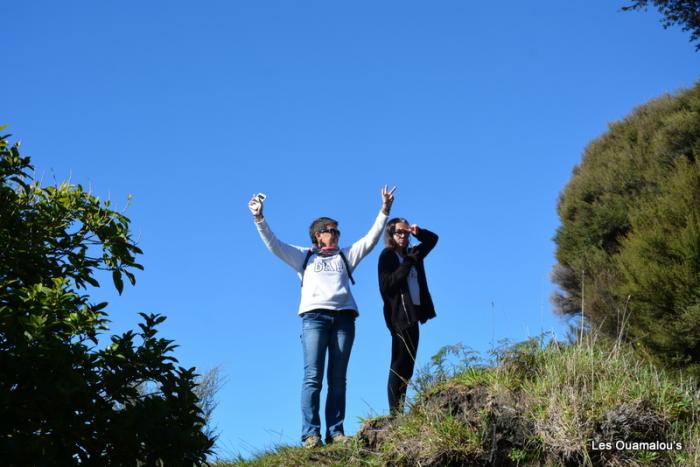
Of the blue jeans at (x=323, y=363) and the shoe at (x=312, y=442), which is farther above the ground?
the blue jeans at (x=323, y=363)

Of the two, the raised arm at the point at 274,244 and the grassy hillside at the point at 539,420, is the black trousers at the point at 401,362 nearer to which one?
the grassy hillside at the point at 539,420

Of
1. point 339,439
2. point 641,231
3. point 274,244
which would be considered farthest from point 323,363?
point 641,231

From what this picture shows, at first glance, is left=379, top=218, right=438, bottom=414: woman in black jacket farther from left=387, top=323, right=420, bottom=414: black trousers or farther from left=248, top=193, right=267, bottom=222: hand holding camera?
left=248, top=193, right=267, bottom=222: hand holding camera

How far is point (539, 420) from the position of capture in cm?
658

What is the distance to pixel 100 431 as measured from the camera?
17.0ft

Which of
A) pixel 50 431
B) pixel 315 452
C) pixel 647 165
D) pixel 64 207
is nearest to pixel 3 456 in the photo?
pixel 50 431

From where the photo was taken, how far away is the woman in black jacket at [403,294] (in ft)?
25.5

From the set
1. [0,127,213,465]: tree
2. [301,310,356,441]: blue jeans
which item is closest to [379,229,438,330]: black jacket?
[301,310,356,441]: blue jeans

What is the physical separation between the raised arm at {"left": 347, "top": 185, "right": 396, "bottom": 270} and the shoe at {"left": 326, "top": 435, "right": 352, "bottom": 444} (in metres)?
1.74

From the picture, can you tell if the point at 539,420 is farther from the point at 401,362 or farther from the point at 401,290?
the point at 401,290

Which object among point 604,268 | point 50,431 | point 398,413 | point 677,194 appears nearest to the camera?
point 50,431

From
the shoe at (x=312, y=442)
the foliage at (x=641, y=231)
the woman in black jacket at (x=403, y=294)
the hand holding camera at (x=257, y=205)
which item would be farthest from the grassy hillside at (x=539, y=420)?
the foliage at (x=641, y=231)

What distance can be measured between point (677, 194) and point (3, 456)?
456 inches

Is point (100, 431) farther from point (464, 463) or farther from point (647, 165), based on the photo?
point (647, 165)
